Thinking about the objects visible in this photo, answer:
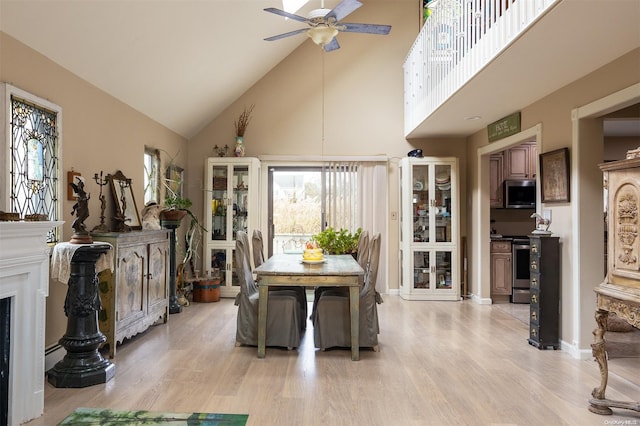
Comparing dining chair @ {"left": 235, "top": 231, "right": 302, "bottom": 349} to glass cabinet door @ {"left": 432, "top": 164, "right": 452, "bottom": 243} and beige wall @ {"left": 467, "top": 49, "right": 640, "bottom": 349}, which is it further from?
glass cabinet door @ {"left": 432, "top": 164, "right": 452, "bottom": 243}

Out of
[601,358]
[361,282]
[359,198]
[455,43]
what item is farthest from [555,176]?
[359,198]

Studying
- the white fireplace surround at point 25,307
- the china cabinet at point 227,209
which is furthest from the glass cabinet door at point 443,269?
the white fireplace surround at point 25,307

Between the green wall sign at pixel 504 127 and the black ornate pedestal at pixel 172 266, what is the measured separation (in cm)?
418

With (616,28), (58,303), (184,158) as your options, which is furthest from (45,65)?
(616,28)

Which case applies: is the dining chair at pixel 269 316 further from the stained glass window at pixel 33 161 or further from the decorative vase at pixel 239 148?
the decorative vase at pixel 239 148

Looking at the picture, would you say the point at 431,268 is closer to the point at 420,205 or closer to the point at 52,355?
the point at 420,205

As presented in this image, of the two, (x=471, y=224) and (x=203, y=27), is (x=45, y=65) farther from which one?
(x=471, y=224)

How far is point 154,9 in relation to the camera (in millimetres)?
3783

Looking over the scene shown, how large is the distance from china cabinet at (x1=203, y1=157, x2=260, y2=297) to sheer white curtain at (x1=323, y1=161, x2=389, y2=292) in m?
1.19

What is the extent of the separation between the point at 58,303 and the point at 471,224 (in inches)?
213

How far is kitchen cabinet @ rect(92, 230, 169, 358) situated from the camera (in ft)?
12.2

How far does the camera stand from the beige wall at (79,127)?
3166mm

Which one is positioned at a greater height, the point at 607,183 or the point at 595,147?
the point at 595,147

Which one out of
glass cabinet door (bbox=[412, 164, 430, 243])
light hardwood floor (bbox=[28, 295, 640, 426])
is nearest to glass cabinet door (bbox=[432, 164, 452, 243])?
glass cabinet door (bbox=[412, 164, 430, 243])
